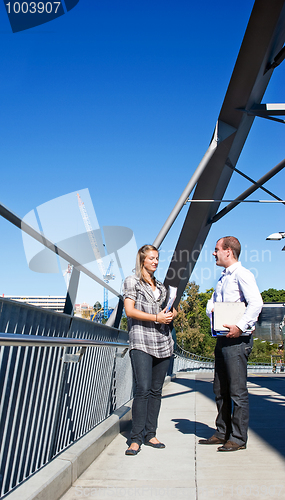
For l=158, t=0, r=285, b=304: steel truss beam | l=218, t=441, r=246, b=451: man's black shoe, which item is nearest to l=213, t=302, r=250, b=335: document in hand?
l=218, t=441, r=246, b=451: man's black shoe

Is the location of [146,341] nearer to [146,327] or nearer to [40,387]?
[146,327]

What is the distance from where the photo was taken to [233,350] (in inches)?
157

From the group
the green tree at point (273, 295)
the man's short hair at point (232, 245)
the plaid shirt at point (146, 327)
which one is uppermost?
the green tree at point (273, 295)

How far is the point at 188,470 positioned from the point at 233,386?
87 centimetres

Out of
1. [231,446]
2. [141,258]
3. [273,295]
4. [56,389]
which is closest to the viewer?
[56,389]

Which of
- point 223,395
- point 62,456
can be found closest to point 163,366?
point 223,395

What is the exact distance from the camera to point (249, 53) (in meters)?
8.73

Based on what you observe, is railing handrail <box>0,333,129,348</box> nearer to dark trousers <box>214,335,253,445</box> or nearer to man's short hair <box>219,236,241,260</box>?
dark trousers <box>214,335,253,445</box>

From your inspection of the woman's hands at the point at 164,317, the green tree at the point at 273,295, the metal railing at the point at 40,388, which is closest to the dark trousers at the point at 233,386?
the woman's hands at the point at 164,317

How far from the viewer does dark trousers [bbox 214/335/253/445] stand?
3.89m

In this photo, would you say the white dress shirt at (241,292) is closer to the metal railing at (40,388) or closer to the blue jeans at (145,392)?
the blue jeans at (145,392)

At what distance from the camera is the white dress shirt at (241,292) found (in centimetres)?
391

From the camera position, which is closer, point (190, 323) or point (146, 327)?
point (146, 327)

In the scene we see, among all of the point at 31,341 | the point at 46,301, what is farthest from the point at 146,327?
the point at 31,341
